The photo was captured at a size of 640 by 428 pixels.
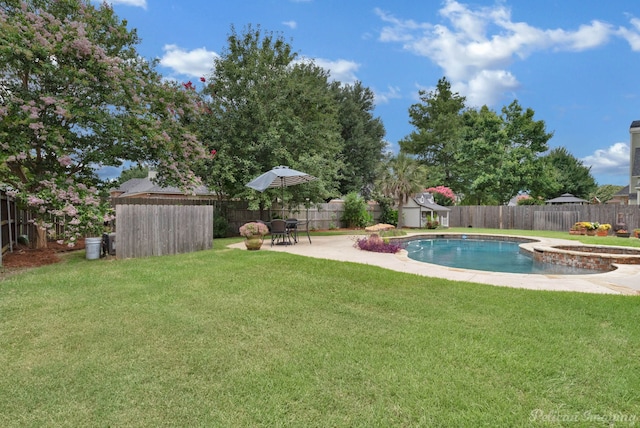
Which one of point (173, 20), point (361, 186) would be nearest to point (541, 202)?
point (361, 186)

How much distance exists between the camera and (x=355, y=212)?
19844 millimetres

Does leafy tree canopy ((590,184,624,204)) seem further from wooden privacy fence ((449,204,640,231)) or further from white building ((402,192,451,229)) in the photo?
white building ((402,192,451,229))

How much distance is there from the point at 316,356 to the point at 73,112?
8982mm

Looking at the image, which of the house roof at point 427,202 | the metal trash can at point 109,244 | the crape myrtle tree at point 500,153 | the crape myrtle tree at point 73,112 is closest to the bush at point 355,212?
the house roof at point 427,202

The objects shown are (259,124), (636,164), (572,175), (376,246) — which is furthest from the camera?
(572,175)

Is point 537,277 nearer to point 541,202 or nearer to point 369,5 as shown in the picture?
point 369,5

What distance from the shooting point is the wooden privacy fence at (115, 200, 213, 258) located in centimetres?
790

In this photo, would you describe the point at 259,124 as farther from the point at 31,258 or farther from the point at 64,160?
the point at 31,258

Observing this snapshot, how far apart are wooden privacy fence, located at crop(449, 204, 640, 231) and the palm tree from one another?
4938 millimetres

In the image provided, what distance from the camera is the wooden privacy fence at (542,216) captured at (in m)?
16.6

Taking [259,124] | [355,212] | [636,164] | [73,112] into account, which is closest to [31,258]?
[73,112]

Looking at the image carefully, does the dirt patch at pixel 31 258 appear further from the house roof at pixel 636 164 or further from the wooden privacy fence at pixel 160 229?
the house roof at pixel 636 164

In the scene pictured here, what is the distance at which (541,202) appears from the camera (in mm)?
27250

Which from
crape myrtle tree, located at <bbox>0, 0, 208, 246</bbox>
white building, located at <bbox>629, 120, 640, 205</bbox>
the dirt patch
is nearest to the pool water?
crape myrtle tree, located at <bbox>0, 0, 208, 246</bbox>
